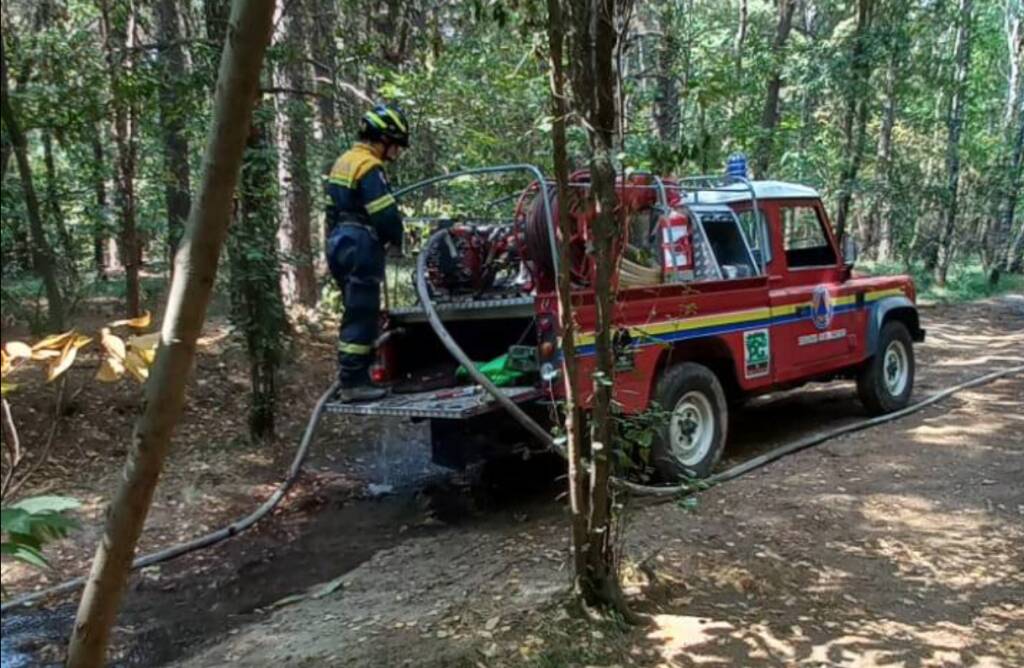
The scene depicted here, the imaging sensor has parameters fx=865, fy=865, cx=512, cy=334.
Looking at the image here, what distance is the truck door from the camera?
279 inches

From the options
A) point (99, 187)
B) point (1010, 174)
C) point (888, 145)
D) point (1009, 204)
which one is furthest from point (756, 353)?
point (1009, 204)

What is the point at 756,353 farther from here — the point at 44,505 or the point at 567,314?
the point at 44,505

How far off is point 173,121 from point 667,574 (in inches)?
233

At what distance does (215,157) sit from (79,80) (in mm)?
6441

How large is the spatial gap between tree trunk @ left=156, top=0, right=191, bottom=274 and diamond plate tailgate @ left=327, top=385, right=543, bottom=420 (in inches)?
97.0

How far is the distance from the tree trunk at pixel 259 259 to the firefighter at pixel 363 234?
143cm

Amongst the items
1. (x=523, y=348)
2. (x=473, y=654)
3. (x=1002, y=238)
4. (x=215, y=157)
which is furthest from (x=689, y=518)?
(x=1002, y=238)

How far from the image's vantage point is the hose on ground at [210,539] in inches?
200

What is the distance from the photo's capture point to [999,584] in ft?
14.4

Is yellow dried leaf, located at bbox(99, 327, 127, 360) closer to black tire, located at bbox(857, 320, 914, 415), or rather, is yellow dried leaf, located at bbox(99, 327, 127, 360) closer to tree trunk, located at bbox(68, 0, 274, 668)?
tree trunk, located at bbox(68, 0, 274, 668)

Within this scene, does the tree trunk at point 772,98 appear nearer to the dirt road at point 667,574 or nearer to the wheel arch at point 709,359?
the wheel arch at point 709,359

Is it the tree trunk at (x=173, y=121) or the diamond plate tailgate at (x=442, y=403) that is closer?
the diamond plate tailgate at (x=442, y=403)

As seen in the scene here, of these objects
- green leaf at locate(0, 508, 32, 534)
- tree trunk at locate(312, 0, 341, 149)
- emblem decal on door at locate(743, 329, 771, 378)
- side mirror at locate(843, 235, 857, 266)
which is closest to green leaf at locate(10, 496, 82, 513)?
green leaf at locate(0, 508, 32, 534)

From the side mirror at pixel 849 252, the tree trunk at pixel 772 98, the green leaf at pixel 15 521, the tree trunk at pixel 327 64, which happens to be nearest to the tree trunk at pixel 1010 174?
the tree trunk at pixel 772 98
